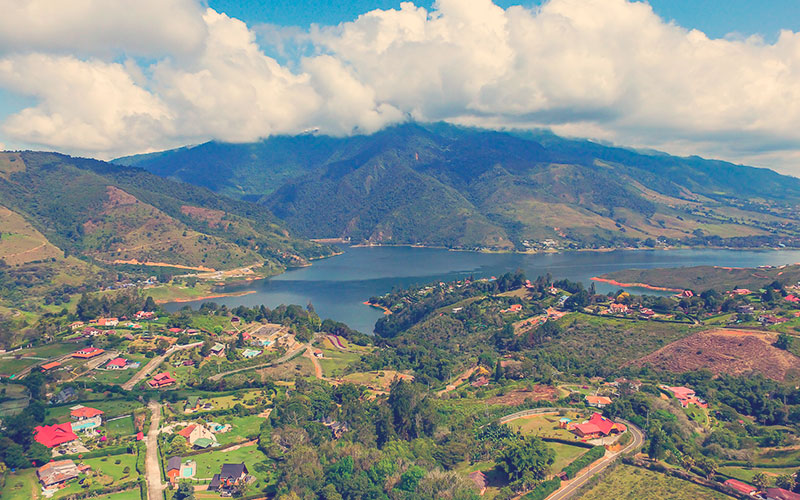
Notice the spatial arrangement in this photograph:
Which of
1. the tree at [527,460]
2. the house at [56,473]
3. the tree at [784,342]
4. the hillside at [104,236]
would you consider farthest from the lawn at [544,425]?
the hillside at [104,236]

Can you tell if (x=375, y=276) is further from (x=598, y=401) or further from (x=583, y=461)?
(x=583, y=461)

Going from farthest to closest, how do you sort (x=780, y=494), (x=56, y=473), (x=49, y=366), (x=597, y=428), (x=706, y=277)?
1. (x=706, y=277)
2. (x=49, y=366)
3. (x=597, y=428)
4. (x=56, y=473)
5. (x=780, y=494)

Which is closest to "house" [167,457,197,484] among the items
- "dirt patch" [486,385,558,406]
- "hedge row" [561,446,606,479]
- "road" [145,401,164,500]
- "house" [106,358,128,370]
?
"road" [145,401,164,500]

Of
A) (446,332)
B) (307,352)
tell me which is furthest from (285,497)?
(446,332)

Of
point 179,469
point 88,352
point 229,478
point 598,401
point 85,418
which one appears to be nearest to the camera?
point 229,478

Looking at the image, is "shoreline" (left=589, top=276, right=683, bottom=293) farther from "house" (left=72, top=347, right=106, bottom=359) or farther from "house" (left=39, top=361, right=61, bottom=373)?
"house" (left=39, top=361, right=61, bottom=373)

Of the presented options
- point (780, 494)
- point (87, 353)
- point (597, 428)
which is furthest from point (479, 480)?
point (87, 353)
